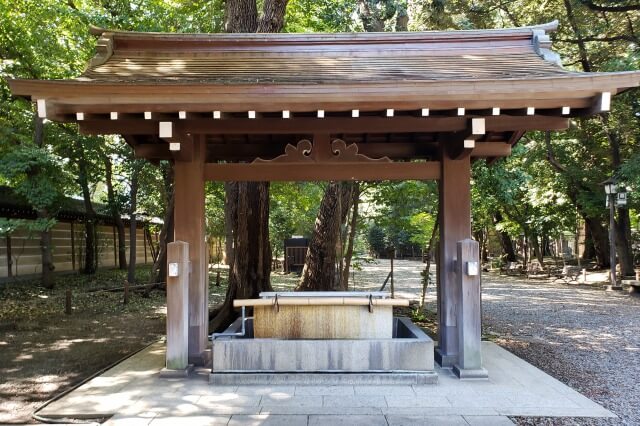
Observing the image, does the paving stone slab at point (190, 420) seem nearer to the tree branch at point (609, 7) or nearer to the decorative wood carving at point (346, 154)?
the decorative wood carving at point (346, 154)

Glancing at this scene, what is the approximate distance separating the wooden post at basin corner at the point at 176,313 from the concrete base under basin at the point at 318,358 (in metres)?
0.43

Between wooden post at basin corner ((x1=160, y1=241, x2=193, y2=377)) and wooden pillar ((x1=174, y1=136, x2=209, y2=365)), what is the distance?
30 cm

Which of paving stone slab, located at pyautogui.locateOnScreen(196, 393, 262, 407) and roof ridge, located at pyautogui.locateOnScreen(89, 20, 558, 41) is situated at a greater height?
roof ridge, located at pyautogui.locateOnScreen(89, 20, 558, 41)

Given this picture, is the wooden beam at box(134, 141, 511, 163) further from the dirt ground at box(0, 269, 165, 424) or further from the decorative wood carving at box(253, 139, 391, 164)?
the dirt ground at box(0, 269, 165, 424)

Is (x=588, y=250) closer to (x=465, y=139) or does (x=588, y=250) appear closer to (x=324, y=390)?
(x=465, y=139)

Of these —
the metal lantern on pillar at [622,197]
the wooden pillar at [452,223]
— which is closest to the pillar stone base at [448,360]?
the wooden pillar at [452,223]

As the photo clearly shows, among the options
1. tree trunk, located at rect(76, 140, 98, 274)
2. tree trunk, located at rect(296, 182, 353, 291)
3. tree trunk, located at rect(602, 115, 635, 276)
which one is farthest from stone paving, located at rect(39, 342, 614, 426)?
tree trunk, located at rect(602, 115, 635, 276)

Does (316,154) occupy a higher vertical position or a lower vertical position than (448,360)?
higher

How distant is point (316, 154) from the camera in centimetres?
536

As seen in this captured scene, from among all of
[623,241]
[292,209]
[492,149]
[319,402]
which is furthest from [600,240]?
[319,402]

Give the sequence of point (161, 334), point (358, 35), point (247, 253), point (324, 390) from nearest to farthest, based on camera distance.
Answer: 1. point (324, 390)
2. point (358, 35)
3. point (161, 334)
4. point (247, 253)

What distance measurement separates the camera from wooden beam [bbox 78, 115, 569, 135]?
16.2 ft

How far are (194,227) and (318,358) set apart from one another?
2.13 metres

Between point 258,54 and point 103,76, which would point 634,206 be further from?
→ point 103,76
